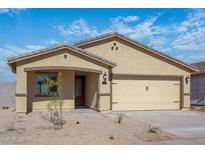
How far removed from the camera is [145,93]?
64.2ft

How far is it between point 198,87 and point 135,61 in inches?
315

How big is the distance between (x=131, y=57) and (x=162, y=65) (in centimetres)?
236

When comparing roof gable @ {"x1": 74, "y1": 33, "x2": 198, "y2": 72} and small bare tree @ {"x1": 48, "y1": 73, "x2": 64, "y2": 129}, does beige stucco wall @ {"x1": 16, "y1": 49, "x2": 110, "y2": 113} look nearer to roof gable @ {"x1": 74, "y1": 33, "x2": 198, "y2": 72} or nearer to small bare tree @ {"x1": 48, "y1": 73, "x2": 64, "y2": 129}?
roof gable @ {"x1": 74, "y1": 33, "x2": 198, "y2": 72}

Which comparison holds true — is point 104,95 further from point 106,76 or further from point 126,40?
point 126,40

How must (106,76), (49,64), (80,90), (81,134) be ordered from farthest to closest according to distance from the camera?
(80,90), (106,76), (49,64), (81,134)

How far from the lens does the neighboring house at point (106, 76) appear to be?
54.3ft

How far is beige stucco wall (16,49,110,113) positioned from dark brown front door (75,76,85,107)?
158cm

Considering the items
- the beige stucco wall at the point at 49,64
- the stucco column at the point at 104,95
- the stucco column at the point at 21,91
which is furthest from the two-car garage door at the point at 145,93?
the stucco column at the point at 21,91

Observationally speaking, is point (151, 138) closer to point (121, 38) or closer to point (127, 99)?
point (127, 99)

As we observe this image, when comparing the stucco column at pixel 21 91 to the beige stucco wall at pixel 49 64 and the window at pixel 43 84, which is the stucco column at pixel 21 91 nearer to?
the beige stucco wall at pixel 49 64

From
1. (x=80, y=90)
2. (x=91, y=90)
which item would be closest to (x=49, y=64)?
(x=91, y=90)

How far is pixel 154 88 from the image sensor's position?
779 inches

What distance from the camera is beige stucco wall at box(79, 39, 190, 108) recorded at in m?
19.1
